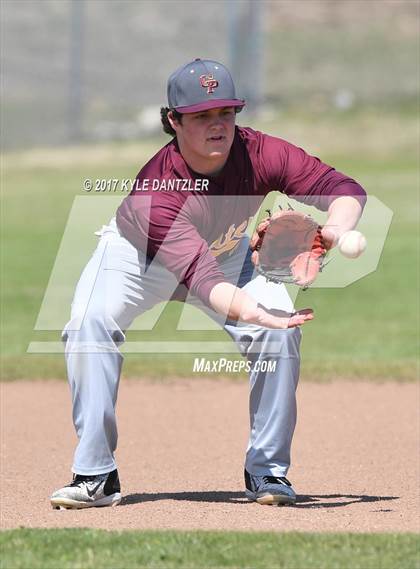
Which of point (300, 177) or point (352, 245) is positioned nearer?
point (352, 245)

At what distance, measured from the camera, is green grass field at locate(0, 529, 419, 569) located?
459 centimetres

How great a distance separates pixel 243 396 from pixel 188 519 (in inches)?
151

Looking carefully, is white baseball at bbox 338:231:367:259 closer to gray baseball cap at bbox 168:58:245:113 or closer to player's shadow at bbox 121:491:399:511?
gray baseball cap at bbox 168:58:245:113

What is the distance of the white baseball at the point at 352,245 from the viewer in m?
5.29

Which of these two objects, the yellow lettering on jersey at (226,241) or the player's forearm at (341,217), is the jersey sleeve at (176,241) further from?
the player's forearm at (341,217)

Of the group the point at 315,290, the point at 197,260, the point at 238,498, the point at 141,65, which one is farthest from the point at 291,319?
the point at 141,65

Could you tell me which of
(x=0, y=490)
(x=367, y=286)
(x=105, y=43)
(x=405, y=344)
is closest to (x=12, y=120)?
(x=105, y=43)

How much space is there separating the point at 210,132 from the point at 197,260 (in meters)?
0.60

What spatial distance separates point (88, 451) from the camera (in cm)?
582

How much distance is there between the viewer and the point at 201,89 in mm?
5695

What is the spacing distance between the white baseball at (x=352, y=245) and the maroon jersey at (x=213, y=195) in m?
0.49

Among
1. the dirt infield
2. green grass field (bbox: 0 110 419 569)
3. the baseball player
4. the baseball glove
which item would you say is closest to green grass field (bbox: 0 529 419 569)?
green grass field (bbox: 0 110 419 569)

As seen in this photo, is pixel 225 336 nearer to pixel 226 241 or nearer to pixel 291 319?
pixel 226 241

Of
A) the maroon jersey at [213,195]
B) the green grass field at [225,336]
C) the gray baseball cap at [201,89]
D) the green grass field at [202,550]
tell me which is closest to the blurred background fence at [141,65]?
the green grass field at [225,336]
